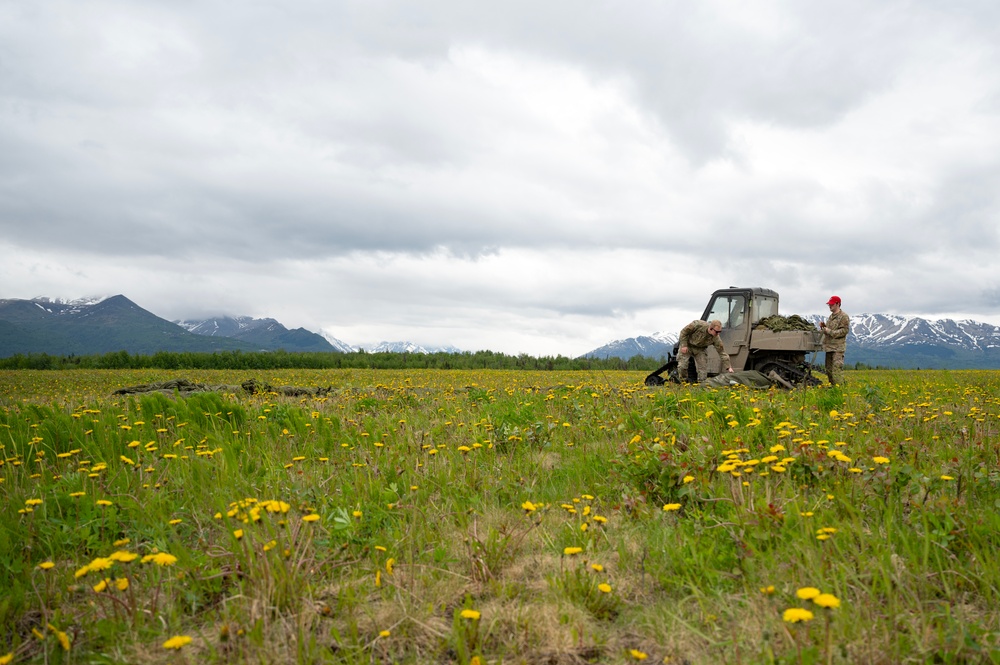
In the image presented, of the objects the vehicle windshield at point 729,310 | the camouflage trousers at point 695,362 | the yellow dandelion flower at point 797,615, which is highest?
the vehicle windshield at point 729,310

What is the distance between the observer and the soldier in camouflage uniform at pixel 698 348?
13289 mm

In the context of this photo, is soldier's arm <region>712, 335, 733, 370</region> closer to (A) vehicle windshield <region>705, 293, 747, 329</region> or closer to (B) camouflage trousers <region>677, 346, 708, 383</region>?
(B) camouflage trousers <region>677, 346, 708, 383</region>

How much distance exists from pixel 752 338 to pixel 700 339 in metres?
1.65

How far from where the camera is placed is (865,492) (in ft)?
12.1

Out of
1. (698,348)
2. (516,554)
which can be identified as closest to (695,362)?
(698,348)

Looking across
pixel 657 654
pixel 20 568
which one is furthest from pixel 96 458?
pixel 657 654

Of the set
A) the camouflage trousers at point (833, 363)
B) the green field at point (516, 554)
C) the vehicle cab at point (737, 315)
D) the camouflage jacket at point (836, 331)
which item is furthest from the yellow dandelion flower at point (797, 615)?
the camouflage trousers at point (833, 363)

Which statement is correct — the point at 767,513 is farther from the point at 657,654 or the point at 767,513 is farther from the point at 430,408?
the point at 430,408

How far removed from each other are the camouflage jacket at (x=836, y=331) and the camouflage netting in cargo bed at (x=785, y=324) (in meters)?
0.51

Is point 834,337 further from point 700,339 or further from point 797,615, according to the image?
point 797,615

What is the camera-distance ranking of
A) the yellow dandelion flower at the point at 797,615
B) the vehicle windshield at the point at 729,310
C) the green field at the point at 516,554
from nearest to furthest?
the yellow dandelion flower at the point at 797,615, the green field at the point at 516,554, the vehicle windshield at the point at 729,310

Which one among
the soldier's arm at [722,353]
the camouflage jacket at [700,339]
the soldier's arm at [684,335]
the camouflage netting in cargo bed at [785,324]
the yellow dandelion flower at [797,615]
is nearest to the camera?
the yellow dandelion flower at [797,615]

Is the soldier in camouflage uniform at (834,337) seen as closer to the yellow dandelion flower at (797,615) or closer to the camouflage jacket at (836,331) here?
the camouflage jacket at (836,331)

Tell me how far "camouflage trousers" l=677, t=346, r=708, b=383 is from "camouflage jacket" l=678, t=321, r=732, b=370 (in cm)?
6
